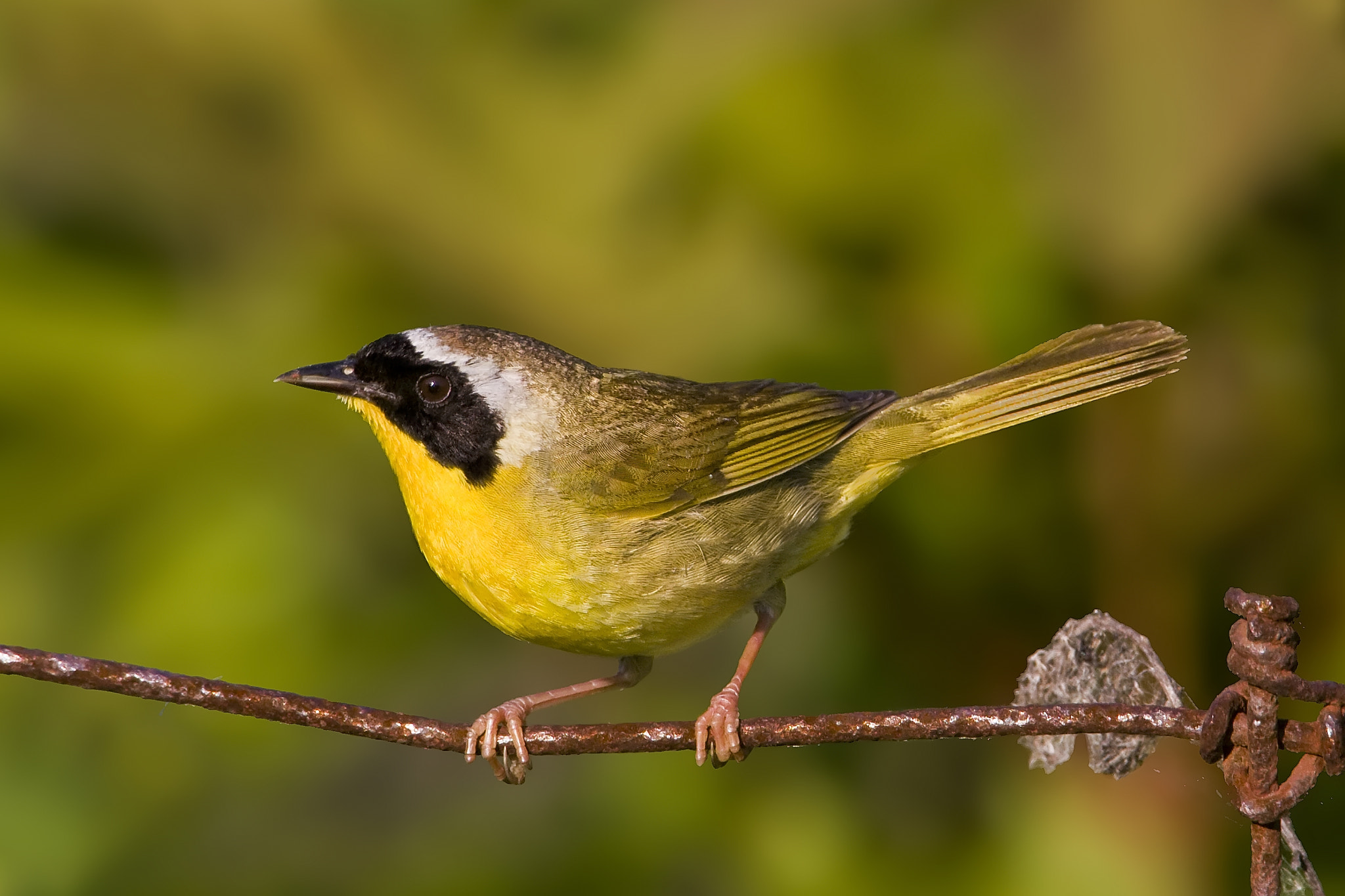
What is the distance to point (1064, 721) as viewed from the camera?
5.12 feet

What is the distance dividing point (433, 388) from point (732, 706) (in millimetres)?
935

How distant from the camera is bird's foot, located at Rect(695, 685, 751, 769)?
2.45 m

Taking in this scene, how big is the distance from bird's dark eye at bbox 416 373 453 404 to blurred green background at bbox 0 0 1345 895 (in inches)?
17.8

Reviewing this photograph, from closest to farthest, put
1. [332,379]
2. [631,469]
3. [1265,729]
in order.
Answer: [1265,729] < [332,379] < [631,469]

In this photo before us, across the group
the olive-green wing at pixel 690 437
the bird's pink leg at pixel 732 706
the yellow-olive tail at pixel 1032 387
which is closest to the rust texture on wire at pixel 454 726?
the bird's pink leg at pixel 732 706

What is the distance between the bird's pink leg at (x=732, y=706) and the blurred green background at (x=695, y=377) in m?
0.12

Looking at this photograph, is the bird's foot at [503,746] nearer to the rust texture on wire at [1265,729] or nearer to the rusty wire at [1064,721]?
the rusty wire at [1064,721]

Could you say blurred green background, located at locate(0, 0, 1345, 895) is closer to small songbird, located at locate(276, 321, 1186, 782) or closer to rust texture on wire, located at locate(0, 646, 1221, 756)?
small songbird, located at locate(276, 321, 1186, 782)

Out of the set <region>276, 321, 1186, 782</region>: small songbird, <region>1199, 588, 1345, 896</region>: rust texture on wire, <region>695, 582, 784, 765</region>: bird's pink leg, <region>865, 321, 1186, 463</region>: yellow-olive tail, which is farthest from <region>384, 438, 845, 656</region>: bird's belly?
<region>1199, 588, 1345, 896</region>: rust texture on wire

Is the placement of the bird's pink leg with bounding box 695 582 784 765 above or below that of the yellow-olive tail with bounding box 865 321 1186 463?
below

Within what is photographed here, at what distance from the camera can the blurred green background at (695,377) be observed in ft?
9.06

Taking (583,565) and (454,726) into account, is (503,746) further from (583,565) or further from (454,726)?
(454,726)

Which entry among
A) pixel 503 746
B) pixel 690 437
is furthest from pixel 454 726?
pixel 690 437

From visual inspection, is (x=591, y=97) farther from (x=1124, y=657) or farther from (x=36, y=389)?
(x=1124, y=657)
